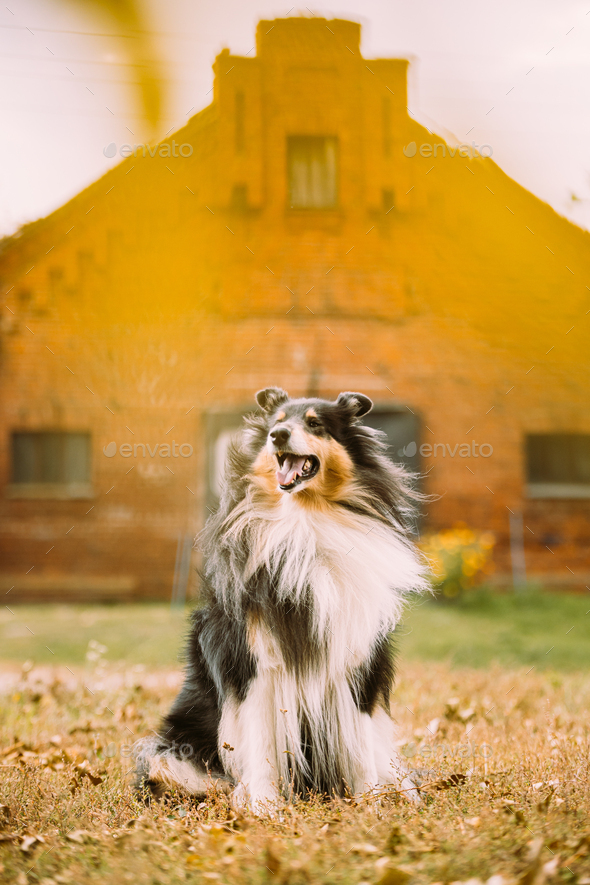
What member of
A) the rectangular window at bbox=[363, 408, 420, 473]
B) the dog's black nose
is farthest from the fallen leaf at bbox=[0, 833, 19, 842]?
the rectangular window at bbox=[363, 408, 420, 473]

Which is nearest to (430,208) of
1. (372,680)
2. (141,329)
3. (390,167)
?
(390,167)

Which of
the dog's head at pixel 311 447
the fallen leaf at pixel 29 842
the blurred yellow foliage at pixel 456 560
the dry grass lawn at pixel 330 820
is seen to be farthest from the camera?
the blurred yellow foliage at pixel 456 560

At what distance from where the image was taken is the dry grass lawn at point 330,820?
2098mm

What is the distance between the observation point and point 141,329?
11.3 m

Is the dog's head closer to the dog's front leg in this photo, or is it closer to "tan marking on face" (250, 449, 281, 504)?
"tan marking on face" (250, 449, 281, 504)

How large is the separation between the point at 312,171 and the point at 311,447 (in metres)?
9.30

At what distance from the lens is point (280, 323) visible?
38.1 ft

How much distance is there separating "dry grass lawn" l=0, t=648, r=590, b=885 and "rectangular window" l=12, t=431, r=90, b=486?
7163 millimetres

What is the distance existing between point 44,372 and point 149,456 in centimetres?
225

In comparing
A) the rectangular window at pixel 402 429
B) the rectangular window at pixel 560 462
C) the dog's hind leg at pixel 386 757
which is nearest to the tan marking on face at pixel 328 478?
the dog's hind leg at pixel 386 757

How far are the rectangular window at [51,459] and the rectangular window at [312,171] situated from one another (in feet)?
17.4

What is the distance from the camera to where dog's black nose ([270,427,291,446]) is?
3.17 metres

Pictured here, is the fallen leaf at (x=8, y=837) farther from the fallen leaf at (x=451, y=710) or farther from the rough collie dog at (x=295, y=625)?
the fallen leaf at (x=451, y=710)

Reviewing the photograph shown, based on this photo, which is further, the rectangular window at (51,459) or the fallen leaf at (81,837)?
the rectangular window at (51,459)
